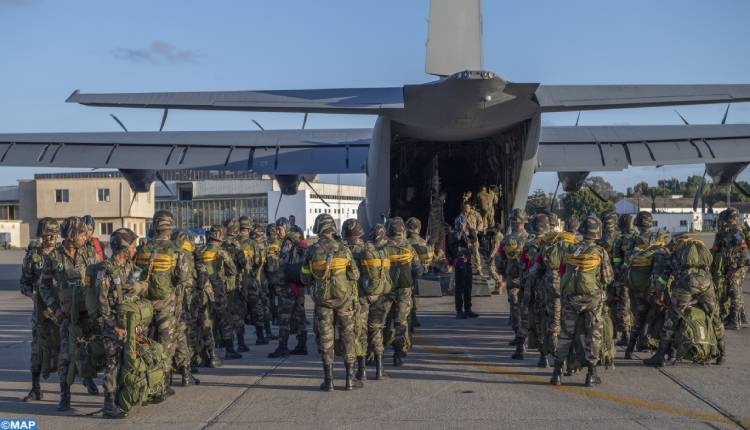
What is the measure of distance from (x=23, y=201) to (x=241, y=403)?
59208mm

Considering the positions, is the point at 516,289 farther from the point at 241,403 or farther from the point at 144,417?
the point at 144,417

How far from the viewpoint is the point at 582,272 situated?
25.5 ft

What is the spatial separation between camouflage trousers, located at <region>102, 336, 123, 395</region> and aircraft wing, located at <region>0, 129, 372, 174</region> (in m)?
12.6

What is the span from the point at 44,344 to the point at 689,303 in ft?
23.6

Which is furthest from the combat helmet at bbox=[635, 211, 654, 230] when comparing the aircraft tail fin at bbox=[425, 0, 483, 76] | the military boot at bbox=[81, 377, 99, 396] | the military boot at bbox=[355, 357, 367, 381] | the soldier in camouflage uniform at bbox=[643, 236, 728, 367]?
the military boot at bbox=[81, 377, 99, 396]

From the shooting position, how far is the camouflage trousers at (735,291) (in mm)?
11281

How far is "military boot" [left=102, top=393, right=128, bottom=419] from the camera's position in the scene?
6.88m

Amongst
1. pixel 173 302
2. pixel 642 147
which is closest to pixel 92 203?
pixel 642 147

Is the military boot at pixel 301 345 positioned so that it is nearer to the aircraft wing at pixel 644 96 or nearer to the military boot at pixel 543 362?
the military boot at pixel 543 362

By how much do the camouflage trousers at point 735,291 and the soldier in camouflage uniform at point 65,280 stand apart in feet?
30.3

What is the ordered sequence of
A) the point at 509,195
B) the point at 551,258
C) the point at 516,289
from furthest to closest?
the point at 509,195, the point at 516,289, the point at 551,258

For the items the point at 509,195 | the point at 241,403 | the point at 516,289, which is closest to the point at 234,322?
the point at 241,403

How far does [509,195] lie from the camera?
16.1 meters

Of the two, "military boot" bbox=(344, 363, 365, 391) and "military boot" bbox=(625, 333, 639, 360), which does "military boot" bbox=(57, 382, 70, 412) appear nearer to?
"military boot" bbox=(344, 363, 365, 391)
